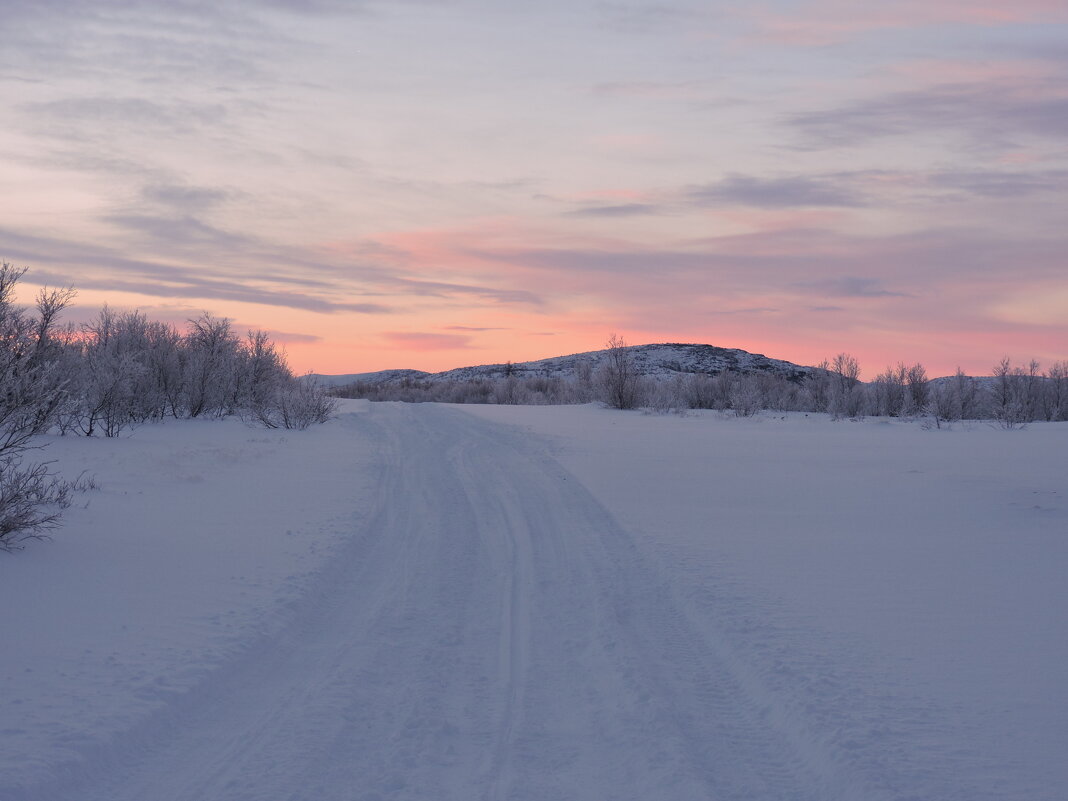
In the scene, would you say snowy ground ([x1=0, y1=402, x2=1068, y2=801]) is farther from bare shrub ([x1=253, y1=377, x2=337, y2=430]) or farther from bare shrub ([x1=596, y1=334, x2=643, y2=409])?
bare shrub ([x1=596, y1=334, x2=643, y2=409])

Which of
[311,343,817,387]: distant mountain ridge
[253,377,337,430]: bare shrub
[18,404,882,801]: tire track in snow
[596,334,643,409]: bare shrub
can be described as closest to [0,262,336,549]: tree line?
[253,377,337,430]: bare shrub

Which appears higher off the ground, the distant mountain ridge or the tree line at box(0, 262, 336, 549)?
the distant mountain ridge

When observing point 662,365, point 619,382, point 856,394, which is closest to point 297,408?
point 619,382

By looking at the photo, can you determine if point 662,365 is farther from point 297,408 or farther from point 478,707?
point 478,707

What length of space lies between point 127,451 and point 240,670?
37.6 feet

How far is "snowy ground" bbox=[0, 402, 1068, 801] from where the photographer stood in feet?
12.1

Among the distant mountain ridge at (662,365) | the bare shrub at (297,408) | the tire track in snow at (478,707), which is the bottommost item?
the tire track in snow at (478,707)

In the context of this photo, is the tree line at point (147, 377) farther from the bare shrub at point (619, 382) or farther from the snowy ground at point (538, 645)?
the bare shrub at point (619, 382)

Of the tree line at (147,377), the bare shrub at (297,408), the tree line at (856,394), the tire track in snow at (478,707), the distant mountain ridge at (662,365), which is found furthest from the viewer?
the distant mountain ridge at (662,365)

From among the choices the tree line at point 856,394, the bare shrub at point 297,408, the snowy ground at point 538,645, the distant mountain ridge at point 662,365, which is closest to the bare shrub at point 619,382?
the tree line at point 856,394

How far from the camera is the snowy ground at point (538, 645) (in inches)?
145

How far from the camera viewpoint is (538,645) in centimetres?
539

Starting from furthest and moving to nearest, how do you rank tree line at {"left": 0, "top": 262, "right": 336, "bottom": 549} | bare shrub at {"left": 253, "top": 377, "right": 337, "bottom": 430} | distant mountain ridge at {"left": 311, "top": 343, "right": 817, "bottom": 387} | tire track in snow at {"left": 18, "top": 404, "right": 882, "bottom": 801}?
1. distant mountain ridge at {"left": 311, "top": 343, "right": 817, "bottom": 387}
2. bare shrub at {"left": 253, "top": 377, "right": 337, "bottom": 430}
3. tree line at {"left": 0, "top": 262, "right": 336, "bottom": 549}
4. tire track in snow at {"left": 18, "top": 404, "right": 882, "bottom": 801}

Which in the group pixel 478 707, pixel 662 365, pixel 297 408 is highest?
pixel 662 365
